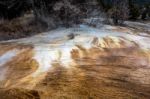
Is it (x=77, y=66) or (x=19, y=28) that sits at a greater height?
(x=19, y=28)

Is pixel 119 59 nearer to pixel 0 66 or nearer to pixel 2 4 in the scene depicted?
pixel 0 66

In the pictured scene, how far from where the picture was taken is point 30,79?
584cm

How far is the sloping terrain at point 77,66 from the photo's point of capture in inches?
213

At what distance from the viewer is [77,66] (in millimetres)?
6305

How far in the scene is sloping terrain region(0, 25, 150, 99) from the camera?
540cm

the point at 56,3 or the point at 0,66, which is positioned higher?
the point at 56,3

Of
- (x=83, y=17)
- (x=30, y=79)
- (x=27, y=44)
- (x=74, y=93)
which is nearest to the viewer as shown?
(x=74, y=93)

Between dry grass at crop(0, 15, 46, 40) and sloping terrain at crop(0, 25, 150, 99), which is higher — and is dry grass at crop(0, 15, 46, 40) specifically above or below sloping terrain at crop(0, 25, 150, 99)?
above

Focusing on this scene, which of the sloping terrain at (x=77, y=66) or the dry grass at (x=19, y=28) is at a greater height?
the dry grass at (x=19, y=28)

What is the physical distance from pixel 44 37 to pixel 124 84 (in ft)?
10.6

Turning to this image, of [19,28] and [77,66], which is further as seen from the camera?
[19,28]

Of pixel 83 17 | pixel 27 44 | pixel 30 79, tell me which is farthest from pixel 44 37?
pixel 30 79

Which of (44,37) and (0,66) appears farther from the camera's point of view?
(44,37)

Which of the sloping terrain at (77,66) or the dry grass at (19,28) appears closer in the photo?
the sloping terrain at (77,66)
